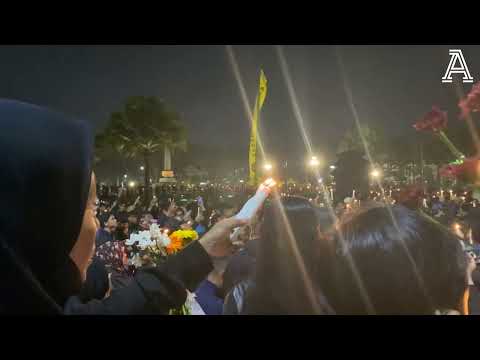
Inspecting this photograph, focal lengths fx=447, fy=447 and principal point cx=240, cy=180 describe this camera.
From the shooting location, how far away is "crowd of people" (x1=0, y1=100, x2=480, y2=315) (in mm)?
1112

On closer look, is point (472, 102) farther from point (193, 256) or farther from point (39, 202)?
point (39, 202)

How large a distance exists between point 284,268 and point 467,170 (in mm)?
1357

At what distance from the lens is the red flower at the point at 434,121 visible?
8.17 ft

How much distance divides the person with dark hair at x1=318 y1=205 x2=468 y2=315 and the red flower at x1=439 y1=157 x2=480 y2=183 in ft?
1.72

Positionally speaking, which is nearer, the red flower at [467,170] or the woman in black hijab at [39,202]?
the woman in black hijab at [39,202]

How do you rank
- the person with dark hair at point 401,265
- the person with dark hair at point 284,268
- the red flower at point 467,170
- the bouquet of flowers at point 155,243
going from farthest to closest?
the bouquet of flowers at point 155,243 → the person with dark hair at point 284,268 → the red flower at point 467,170 → the person with dark hair at point 401,265

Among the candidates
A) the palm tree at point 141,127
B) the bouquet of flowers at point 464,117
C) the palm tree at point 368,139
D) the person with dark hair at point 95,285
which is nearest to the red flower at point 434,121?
the bouquet of flowers at point 464,117

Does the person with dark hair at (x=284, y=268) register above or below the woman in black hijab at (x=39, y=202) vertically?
below

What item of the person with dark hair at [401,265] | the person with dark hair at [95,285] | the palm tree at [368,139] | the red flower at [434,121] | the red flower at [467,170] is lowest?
the person with dark hair at [95,285]

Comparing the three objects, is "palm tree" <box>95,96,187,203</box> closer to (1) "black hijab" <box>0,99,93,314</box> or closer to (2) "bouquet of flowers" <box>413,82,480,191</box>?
(2) "bouquet of flowers" <box>413,82,480,191</box>

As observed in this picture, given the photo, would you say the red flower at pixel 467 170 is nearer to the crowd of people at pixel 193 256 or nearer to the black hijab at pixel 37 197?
the crowd of people at pixel 193 256

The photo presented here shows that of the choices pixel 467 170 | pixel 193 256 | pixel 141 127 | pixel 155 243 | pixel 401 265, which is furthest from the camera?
pixel 141 127

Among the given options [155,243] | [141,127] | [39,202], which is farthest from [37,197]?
[141,127]

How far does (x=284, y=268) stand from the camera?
3.08 meters
